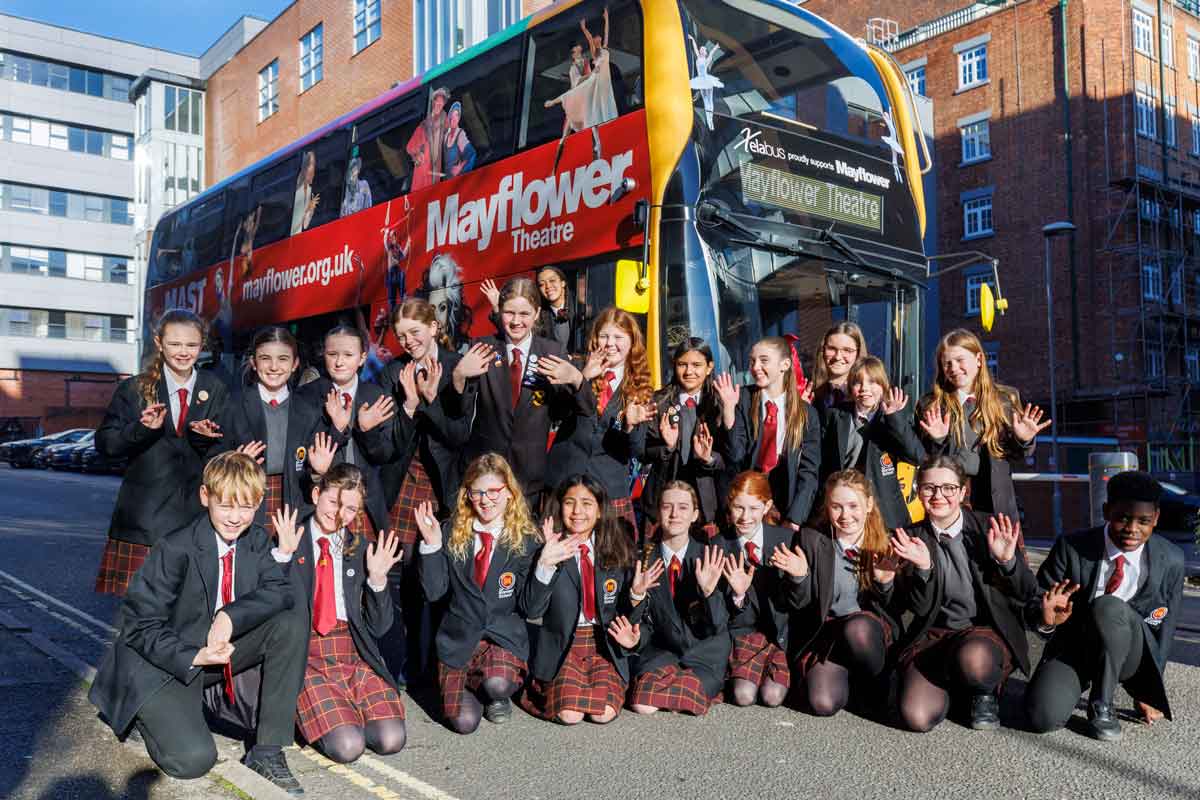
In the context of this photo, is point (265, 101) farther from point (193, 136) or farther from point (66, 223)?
point (66, 223)

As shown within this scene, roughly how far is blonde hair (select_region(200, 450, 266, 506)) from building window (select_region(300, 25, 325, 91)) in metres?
30.4

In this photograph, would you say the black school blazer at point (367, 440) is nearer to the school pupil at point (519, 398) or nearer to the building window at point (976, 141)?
the school pupil at point (519, 398)

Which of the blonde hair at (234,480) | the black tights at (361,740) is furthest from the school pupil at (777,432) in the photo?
the blonde hair at (234,480)

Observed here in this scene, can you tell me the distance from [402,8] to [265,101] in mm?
9935

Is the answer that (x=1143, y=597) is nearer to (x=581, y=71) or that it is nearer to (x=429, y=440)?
(x=429, y=440)

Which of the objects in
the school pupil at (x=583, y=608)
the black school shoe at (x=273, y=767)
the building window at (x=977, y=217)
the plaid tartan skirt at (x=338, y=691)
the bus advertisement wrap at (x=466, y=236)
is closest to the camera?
the black school shoe at (x=273, y=767)

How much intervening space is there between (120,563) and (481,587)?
6.27 feet

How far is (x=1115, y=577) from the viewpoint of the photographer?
4883 millimetres

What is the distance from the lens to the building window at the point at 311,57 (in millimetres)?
32312

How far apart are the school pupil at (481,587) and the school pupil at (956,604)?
1.85m

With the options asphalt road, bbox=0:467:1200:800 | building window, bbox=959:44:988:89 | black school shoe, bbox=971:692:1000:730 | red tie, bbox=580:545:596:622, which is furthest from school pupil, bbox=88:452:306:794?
building window, bbox=959:44:988:89

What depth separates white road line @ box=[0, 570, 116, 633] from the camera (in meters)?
7.14

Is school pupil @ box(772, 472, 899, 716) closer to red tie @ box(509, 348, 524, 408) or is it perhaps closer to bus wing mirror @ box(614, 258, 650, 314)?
red tie @ box(509, 348, 524, 408)

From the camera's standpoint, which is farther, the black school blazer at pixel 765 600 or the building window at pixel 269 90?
the building window at pixel 269 90
